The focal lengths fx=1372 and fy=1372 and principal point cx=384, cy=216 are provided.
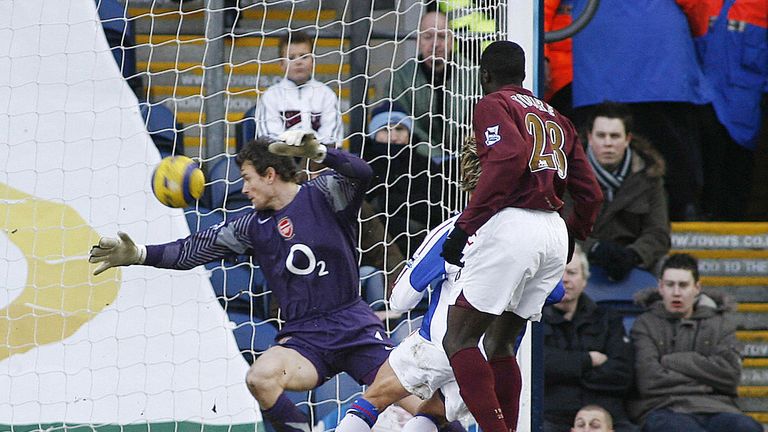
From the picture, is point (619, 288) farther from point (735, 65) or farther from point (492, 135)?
point (492, 135)

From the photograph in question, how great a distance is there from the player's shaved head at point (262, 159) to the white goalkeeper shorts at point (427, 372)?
45.9 inches

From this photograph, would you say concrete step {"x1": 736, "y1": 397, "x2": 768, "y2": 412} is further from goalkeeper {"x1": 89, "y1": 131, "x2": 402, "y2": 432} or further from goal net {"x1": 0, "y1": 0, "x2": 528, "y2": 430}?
goalkeeper {"x1": 89, "y1": 131, "x2": 402, "y2": 432}

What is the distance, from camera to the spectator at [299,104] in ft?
24.0

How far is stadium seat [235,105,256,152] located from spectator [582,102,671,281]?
196 centimetres

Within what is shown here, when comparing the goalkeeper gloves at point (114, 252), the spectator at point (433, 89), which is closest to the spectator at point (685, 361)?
the spectator at point (433, 89)

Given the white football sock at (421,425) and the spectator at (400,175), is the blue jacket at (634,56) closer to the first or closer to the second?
the spectator at (400,175)

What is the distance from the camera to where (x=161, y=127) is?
24.7 ft

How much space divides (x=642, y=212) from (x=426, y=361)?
8.99 feet

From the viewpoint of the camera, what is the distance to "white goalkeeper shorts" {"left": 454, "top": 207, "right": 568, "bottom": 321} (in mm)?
5336

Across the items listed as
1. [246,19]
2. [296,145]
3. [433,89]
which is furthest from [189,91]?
[296,145]

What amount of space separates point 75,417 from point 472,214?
2.91 meters

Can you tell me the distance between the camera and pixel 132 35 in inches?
308

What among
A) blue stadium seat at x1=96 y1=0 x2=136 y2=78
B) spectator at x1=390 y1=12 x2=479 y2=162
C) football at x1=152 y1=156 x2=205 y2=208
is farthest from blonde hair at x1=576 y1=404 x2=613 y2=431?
blue stadium seat at x1=96 y1=0 x2=136 y2=78

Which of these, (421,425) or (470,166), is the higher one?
(470,166)
